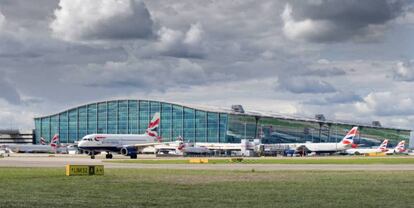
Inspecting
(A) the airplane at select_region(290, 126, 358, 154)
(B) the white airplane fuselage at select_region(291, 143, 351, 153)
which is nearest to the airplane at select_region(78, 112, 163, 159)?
(A) the airplane at select_region(290, 126, 358, 154)

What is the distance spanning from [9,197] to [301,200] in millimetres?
11666

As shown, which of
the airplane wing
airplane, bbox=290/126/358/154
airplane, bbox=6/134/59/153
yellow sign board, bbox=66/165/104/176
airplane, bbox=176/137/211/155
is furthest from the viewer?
airplane, bbox=6/134/59/153

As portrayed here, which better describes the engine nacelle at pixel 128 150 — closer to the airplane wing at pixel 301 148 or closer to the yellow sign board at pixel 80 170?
the airplane wing at pixel 301 148

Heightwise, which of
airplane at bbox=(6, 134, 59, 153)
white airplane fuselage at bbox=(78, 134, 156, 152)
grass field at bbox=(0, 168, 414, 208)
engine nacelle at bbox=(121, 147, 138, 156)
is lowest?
airplane at bbox=(6, 134, 59, 153)

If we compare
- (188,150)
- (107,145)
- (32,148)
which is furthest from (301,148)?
(32,148)

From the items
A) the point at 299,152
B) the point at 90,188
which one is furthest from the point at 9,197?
the point at 299,152

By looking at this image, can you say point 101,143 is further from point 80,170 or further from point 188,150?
point 80,170

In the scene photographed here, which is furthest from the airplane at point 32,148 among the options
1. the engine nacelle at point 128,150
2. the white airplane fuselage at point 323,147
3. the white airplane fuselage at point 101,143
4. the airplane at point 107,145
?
the engine nacelle at point 128,150

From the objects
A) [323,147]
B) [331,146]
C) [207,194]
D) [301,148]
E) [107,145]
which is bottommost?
[301,148]

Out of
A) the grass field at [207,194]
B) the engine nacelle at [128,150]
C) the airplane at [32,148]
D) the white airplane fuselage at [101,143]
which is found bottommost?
the airplane at [32,148]

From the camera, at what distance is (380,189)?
103 ft

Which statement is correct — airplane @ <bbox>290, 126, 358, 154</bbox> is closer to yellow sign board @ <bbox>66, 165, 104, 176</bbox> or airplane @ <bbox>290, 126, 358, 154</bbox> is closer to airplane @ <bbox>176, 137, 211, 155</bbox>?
airplane @ <bbox>176, 137, 211, 155</bbox>

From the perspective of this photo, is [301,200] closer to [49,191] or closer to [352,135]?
[49,191]

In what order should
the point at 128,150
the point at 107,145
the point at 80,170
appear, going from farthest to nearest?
the point at 107,145 < the point at 128,150 < the point at 80,170
